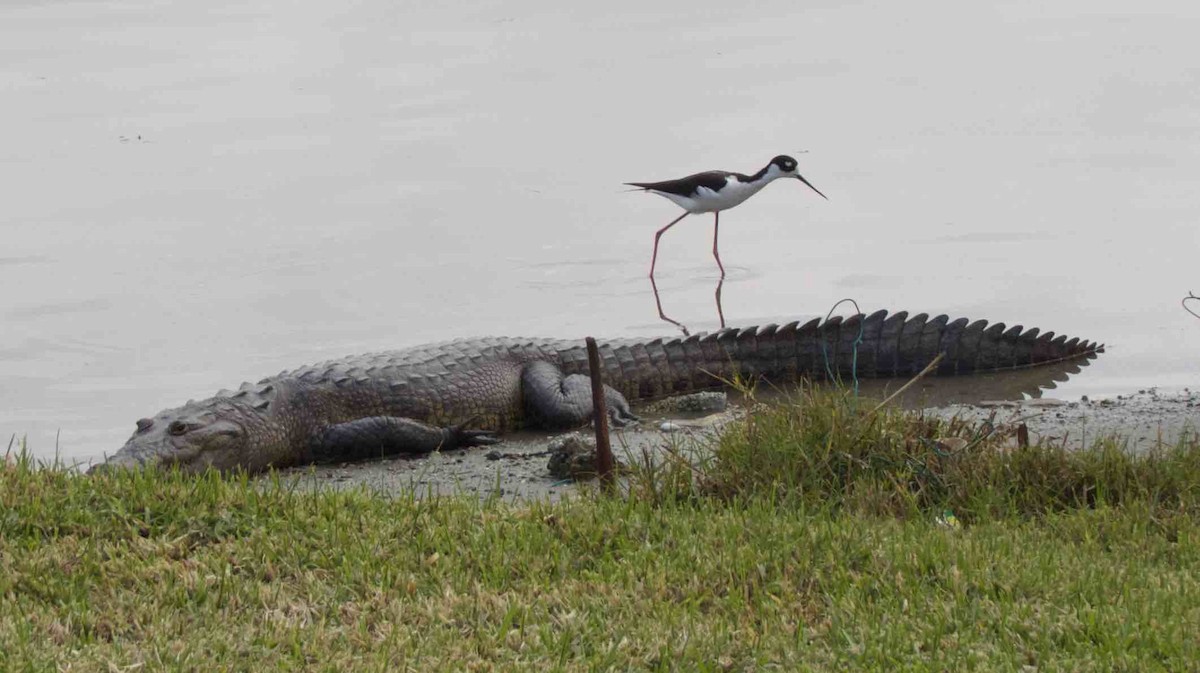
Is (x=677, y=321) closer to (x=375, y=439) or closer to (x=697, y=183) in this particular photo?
(x=697, y=183)

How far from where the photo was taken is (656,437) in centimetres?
745

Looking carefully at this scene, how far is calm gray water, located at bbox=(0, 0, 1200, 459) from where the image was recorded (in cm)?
946

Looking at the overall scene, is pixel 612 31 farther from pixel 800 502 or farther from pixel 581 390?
pixel 800 502

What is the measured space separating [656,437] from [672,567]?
9.36 feet

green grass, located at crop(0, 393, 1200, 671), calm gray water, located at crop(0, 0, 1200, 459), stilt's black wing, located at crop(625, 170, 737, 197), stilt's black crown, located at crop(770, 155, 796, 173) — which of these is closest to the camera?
green grass, located at crop(0, 393, 1200, 671)

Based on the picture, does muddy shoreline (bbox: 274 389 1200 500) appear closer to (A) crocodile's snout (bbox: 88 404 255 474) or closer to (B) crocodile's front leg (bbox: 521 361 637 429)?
(B) crocodile's front leg (bbox: 521 361 637 429)

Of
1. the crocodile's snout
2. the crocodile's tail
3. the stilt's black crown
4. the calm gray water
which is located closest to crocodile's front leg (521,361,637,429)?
the crocodile's tail

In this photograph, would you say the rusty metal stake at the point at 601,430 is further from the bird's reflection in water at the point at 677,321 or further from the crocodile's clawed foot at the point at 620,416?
the bird's reflection in water at the point at 677,321

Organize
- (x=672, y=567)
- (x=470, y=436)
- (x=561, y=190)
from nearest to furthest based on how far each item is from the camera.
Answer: (x=672, y=567)
(x=470, y=436)
(x=561, y=190)

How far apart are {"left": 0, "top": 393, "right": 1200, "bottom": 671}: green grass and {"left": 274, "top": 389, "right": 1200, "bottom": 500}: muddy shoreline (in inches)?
37.4

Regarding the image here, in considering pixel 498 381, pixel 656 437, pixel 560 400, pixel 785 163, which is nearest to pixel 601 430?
pixel 656 437

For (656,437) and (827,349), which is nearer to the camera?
(656,437)

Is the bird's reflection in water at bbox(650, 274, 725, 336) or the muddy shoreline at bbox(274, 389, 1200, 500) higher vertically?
the bird's reflection in water at bbox(650, 274, 725, 336)

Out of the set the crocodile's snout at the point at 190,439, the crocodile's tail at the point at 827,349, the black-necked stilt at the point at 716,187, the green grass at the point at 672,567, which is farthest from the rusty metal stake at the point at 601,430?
the black-necked stilt at the point at 716,187
